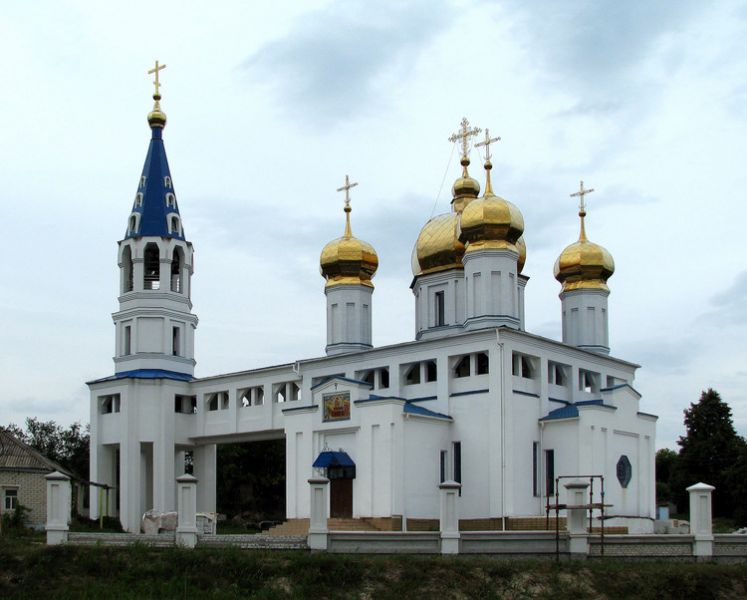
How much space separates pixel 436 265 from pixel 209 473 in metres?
10.4

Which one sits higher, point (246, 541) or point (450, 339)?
point (450, 339)

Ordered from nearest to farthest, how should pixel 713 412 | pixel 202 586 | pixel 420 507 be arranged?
pixel 202 586, pixel 420 507, pixel 713 412

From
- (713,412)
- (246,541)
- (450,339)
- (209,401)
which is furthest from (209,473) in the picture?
(713,412)

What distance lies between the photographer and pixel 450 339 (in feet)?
94.4

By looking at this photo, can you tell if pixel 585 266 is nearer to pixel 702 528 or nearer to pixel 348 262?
pixel 348 262

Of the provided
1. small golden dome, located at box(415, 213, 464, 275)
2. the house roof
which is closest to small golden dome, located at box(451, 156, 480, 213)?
small golden dome, located at box(415, 213, 464, 275)

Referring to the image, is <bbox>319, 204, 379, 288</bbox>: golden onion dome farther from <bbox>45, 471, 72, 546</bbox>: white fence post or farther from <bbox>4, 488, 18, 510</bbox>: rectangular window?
<bbox>45, 471, 72, 546</bbox>: white fence post

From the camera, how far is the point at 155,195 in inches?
1404

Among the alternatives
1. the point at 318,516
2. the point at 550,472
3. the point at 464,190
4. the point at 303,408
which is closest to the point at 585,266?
the point at 464,190

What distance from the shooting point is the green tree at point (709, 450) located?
48625 mm

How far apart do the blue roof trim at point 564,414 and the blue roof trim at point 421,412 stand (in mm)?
2522

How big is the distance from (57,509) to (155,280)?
14.9 meters

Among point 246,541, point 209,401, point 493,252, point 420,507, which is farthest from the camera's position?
point 209,401

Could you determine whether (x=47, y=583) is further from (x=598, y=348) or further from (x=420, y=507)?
(x=598, y=348)
